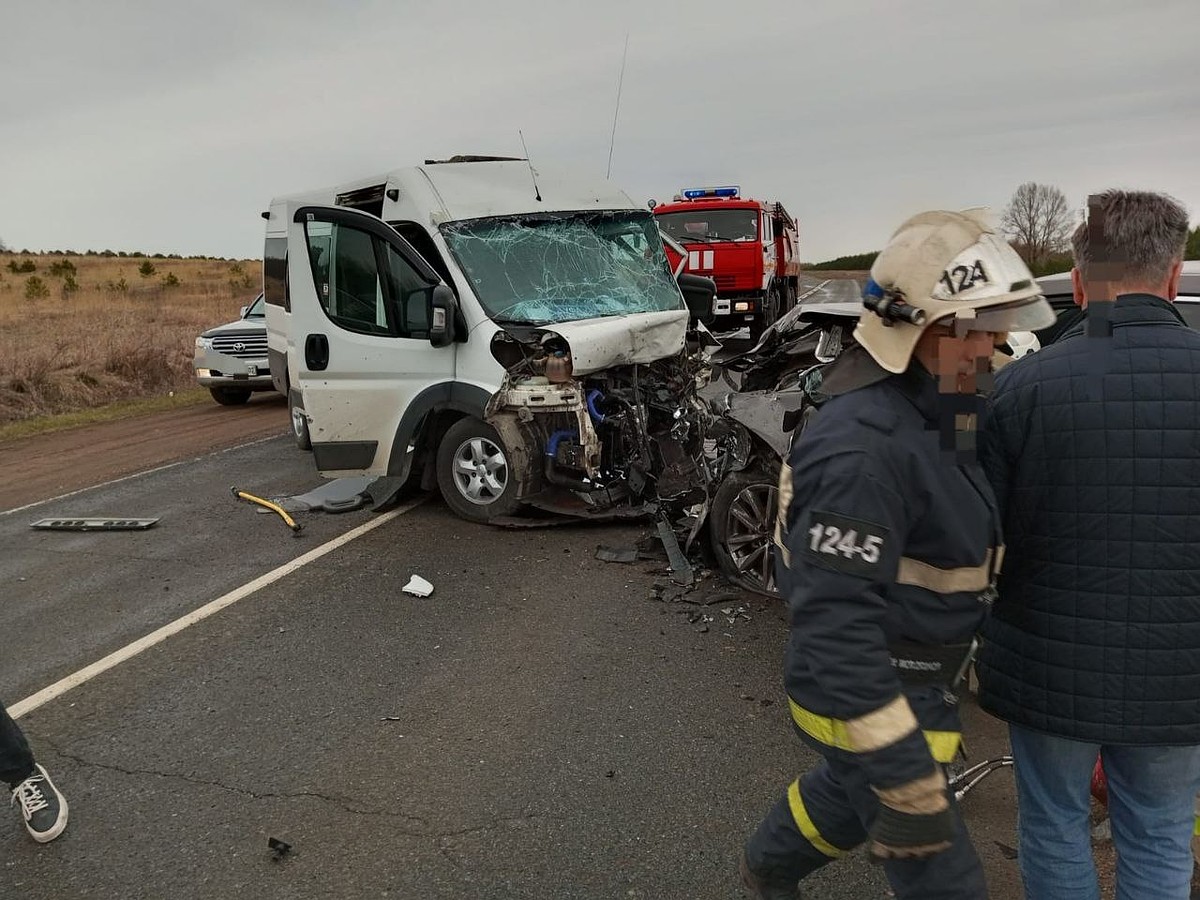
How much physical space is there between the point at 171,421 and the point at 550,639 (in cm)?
1047

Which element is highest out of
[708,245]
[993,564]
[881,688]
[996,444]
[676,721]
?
[708,245]

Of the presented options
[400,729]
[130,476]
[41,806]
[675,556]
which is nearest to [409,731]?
[400,729]

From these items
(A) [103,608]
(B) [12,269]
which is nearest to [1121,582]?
(A) [103,608]

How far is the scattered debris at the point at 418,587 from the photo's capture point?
5.14m

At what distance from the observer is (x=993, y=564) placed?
70.1 inches

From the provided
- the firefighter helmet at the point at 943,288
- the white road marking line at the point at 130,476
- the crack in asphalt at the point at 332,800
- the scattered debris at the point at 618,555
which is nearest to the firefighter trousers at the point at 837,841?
the firefighter helmet at the point at 943,288

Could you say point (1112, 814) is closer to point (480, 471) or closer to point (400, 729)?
point (400, 729)

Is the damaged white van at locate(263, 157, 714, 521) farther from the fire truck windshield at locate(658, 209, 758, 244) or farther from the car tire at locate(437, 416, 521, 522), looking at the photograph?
the fire truck windshield at locate(658, 209, 758, 244)

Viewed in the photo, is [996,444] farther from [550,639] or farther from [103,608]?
[103,608]

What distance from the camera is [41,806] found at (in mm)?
3002

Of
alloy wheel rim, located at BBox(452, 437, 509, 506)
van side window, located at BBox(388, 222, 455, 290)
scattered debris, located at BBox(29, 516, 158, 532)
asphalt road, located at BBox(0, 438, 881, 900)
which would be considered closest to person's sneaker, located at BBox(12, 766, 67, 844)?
asphalt road, located at BBox(0, 438, 881, 900)

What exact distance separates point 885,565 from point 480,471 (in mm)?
4952

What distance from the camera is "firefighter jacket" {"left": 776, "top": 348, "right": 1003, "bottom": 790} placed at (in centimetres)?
158

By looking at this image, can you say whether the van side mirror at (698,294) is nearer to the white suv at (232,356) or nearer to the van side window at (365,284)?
the van side window at (365,284)
